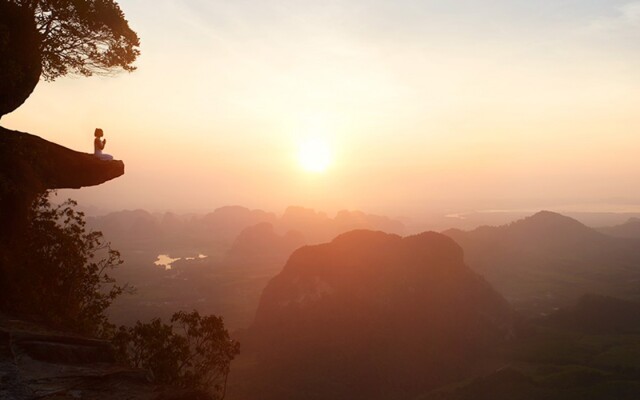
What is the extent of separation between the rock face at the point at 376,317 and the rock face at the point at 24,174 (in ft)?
260

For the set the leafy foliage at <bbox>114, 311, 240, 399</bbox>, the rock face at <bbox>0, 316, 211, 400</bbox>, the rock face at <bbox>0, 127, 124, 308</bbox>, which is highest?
the rock face at <bbox>0, 127, 124, 308</bbox>

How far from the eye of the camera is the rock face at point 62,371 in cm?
1524

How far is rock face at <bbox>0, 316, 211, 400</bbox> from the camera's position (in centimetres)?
1524

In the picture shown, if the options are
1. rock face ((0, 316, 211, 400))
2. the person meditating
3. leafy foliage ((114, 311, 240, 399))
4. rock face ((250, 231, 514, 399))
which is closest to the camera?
rock face ((0, 316, 211, 400))

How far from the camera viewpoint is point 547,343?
118 metres

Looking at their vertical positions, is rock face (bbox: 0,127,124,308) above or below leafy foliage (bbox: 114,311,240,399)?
above

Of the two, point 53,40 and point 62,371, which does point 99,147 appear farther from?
point 62,371

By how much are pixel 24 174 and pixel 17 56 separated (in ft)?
24.9

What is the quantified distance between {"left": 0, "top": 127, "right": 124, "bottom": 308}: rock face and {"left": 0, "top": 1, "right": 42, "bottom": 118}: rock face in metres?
2.40

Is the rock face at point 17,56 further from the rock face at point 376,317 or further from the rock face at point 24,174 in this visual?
the rock face at point 376,317

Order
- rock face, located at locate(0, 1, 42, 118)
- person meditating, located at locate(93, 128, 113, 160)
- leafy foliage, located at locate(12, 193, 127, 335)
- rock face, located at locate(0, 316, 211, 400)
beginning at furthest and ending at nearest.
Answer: person meditating, located at locate(93, 128, 113, 160) < rock face, located at locate(0, 1, 42, 118) < leafy foliage, located at locate(12, 193, 127, 335) < rock face, located at locate(0, 316, 211, 400)

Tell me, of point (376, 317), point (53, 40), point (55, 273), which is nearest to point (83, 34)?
point (53, 40)

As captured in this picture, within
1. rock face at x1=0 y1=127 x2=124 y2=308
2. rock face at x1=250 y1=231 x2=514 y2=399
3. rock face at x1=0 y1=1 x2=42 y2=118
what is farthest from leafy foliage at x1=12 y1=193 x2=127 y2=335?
rock face at x1=250 y1=231 x2=514 y2=399

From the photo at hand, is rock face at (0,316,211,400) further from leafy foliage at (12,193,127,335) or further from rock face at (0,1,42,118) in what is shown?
rock face at (0,1,42,118)
